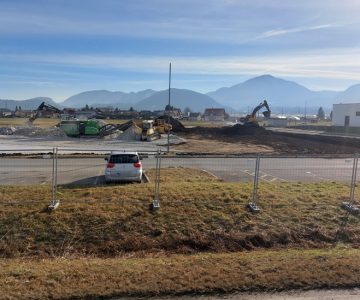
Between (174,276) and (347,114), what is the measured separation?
89.9m

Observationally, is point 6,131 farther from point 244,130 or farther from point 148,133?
point 244,130

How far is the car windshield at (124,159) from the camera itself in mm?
18453

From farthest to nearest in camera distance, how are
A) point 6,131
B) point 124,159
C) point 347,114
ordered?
point 347,114
point 6,131
point 124,159

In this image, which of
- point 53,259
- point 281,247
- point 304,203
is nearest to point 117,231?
point 53,259

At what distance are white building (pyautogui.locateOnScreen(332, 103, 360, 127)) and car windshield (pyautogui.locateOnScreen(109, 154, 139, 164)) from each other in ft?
251

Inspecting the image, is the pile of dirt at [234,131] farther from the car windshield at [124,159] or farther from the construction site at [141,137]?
the car windshield at [124,159]

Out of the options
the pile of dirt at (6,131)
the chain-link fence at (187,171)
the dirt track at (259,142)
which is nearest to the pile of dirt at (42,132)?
the pile of dirt at (6,131)

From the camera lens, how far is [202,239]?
10820mm

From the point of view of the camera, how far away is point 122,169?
60.1 ft

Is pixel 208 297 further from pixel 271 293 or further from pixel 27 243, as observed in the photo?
pixel 27 243

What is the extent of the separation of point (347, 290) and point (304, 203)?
6586 millimetres

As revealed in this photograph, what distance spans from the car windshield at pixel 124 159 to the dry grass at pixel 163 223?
4413 millimetres

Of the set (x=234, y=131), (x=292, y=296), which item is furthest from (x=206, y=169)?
(x=234, y=131)

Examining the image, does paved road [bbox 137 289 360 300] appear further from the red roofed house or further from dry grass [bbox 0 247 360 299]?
the red roofed house
